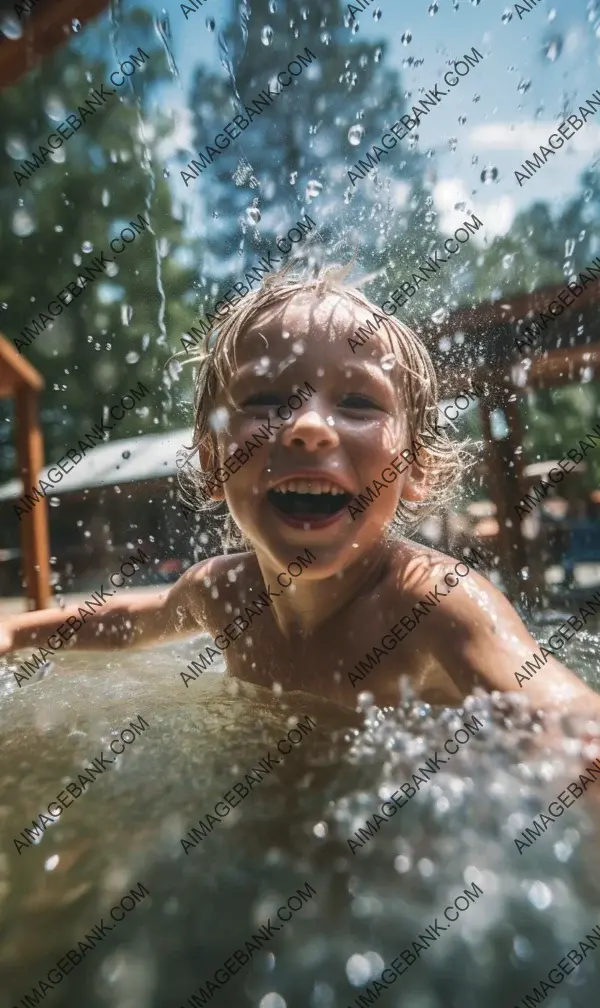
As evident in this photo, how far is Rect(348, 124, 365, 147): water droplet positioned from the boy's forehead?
219 centimetres

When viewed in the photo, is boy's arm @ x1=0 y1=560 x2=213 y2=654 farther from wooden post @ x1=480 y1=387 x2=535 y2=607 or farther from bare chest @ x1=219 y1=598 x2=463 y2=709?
wooden post @ x1=480 y1=387 x2=535 y2=607

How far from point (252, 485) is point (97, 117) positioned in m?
11.0

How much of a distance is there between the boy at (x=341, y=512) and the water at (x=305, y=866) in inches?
7.8

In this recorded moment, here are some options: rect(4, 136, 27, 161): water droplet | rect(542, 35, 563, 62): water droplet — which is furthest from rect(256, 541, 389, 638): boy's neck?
rect(4, 136, 27, 161): water droplet

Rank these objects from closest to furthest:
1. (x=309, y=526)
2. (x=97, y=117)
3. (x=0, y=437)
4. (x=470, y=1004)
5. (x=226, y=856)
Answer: (x=470, y=1004) → (x=226, y=856) → (x=309, y=526) → (x=97, y=117) → (x=0, y=437)

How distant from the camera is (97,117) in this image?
10555 mm

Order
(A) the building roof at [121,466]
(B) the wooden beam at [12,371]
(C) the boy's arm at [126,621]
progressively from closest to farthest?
(C) the boy's arm at [126,621], (B) the wooden beam at [12,371], (A) the building roof at [121,466]

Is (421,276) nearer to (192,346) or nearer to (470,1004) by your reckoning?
(192,346)

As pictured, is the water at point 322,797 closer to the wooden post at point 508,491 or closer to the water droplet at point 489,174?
the water droplet at point 489,174

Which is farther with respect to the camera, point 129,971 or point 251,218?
point 251,218

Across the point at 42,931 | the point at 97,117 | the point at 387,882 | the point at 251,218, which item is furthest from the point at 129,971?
the point at 97,117

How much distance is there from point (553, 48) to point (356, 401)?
2.03 metres

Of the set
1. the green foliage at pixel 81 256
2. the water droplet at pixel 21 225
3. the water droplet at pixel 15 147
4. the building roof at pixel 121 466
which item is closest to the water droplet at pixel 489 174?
the building roof at pixel 121 466

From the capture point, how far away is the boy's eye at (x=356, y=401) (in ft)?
5.31
